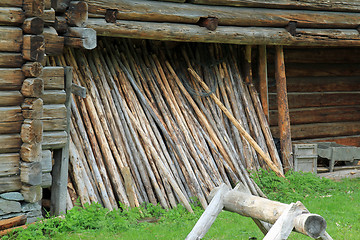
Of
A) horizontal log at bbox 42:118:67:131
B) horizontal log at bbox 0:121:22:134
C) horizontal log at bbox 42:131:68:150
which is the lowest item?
horizontal log at bbox 42:131:68:150

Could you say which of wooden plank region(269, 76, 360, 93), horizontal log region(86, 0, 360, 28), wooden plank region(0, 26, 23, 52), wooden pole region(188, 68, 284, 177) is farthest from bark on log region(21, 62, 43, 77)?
wooden plank region(269, 76, 360, 93)

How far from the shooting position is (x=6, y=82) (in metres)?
6.13

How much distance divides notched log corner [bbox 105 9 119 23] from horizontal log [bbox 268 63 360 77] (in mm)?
4270

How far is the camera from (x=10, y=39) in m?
6.11

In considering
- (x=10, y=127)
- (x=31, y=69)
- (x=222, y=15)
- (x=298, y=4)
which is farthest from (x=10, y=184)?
(x=298, y=4)

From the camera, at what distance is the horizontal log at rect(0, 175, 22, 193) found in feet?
20.2

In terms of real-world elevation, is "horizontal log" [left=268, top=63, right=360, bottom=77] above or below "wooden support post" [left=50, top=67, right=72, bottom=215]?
above

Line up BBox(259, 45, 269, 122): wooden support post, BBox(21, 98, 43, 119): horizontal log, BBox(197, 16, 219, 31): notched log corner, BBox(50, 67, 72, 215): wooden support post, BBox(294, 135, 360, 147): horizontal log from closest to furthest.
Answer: BBox(21, 98, 43, 119): horizontal log
BBox(50, 67, 72, 215): wooden support post
BBox(197, 16, 219, 31): notched log corner
BBox(259, 45, 269, 122): wooden support post
BBox(294, 135, 360, 147): horizontal log

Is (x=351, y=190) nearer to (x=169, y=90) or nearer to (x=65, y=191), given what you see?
(x=169, y=90)

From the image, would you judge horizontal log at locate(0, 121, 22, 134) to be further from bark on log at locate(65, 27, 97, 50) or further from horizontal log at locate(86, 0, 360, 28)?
horizontal log at locate(86, 0, 360, 28)

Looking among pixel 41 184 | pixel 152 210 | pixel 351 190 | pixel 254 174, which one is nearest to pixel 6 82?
pixel 41 184

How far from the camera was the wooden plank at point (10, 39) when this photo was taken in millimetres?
6074

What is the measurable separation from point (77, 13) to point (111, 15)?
64 centimetres

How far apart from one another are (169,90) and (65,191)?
269cm
